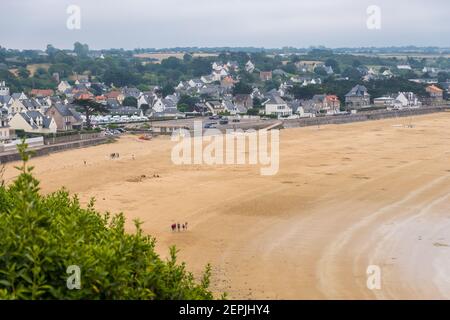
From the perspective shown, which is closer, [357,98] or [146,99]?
[146,99]

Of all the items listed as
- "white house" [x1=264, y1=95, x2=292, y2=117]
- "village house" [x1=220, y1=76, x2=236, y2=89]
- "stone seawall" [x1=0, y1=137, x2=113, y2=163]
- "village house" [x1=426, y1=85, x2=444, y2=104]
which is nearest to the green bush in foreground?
"stone seawall" [x1=0, y1=137, x2=113, y2=163]

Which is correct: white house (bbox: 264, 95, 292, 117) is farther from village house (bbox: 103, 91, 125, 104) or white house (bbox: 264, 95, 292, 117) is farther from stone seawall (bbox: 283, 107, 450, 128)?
village house (bbox: 103, 91, 125, 104)

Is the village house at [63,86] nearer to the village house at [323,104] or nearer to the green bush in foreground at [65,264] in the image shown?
the village house at [323,104]

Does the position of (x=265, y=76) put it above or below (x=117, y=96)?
above

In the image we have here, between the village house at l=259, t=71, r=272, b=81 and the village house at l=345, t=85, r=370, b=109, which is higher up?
the village house at l=259, t=71, r=272, b=81

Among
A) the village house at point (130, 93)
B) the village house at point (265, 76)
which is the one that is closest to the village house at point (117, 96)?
the village house at point (130, 93)

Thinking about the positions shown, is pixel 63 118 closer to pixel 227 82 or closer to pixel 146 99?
pixel 146 99

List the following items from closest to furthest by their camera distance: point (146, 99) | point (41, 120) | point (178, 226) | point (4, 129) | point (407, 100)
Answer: point (178, 226)
point (4, 129)
point (41, 120)
point (146, 99)
point (407, 100)

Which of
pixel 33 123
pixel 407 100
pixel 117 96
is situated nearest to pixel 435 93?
pixel 407 100

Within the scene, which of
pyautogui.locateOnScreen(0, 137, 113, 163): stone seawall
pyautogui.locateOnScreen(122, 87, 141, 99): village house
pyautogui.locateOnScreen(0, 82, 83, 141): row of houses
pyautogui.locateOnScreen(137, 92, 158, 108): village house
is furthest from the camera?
pyautogui.locateOnScreen(122, 87, 141, 99): village house
